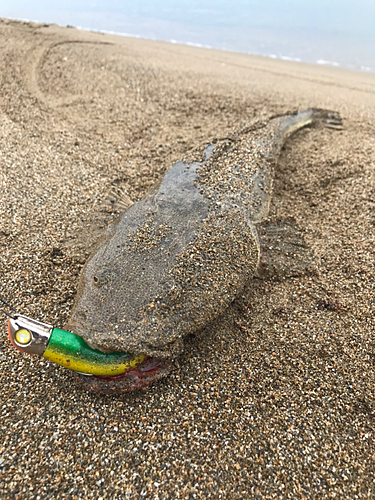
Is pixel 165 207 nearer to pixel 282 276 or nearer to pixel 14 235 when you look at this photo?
pixel 282 276

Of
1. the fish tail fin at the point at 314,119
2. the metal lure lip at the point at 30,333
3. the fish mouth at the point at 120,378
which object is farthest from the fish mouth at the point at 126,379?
the fish tail fin at the point at 314,119

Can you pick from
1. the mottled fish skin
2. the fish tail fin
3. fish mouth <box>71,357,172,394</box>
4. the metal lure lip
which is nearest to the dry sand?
fish mouth <box>71,357,172,394</box>

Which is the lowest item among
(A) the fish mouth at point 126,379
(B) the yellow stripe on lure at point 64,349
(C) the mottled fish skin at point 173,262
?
(A) the fish mouth at point 126,379

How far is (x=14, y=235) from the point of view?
3336 mm

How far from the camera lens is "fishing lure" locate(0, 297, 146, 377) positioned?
1995mm

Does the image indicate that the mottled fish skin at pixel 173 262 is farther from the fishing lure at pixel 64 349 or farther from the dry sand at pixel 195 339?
the dry sand at pixel 195 339

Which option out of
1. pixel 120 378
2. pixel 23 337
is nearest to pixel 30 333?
pixel 23 337

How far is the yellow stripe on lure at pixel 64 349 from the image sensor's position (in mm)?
1995

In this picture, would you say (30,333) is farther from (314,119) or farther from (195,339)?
(314,119)

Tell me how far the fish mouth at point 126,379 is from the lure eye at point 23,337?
464 millimetres

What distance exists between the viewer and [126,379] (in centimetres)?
229

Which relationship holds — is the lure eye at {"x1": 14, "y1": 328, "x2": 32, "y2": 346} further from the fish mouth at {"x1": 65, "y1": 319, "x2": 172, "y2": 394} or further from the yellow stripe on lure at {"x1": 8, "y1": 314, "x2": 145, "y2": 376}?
the fish mouth at {"x1": 65, "y1": 319, "x2": 172, "y2": 394}

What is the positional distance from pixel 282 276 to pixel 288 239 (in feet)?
1.65

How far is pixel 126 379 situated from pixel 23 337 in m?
0.72
